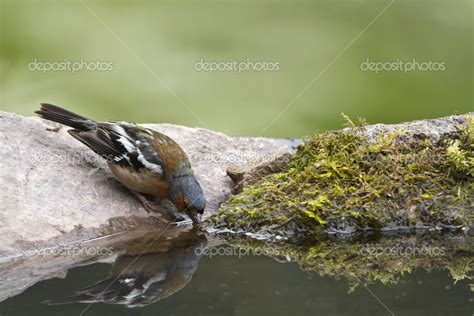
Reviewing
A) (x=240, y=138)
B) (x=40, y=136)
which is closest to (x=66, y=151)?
(x=40, y=136)

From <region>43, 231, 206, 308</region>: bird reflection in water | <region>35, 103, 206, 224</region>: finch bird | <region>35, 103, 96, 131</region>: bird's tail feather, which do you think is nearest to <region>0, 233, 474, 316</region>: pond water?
<region>43, 231, 206, 308</region>: bird reflection in water

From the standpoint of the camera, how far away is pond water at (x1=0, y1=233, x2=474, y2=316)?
124 inches

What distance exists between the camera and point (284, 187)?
5180mm

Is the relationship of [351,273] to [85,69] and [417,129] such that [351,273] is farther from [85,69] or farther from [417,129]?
[85,69]

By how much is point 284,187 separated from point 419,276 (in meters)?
1.65
